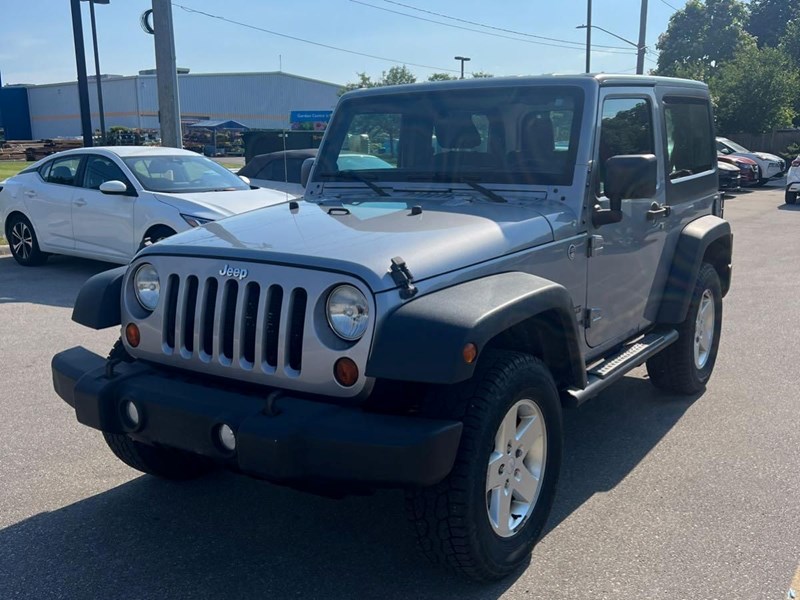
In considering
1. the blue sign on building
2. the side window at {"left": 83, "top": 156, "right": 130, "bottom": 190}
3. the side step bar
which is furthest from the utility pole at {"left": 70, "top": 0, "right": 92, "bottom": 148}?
the side step bar

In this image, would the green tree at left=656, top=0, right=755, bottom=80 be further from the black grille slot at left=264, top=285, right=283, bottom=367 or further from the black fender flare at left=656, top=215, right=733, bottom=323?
the black grille slot at left=264, top=285, right=283, bottom=367

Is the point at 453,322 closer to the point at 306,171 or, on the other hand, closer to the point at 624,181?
the point at 624,181

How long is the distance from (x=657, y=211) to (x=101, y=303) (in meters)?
3.08

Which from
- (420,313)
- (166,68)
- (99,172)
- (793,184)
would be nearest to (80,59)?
(166,68)

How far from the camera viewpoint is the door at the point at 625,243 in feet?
14.0

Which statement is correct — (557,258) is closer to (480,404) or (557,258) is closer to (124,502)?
(480,404)

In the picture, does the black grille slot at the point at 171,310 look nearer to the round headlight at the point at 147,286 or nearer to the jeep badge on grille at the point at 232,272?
the round headlight at the point at 147,286

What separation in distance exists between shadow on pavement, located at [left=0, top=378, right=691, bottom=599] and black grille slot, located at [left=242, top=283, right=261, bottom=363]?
3.02ft

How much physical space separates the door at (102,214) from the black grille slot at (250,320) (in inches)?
272

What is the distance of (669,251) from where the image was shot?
5141 millimetres

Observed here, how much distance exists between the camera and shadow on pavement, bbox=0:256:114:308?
29.5 feet

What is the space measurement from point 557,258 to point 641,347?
3.77 ft

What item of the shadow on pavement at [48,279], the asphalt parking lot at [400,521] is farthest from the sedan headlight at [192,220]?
the asphalt parking lot at [400,521]

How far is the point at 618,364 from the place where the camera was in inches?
172
